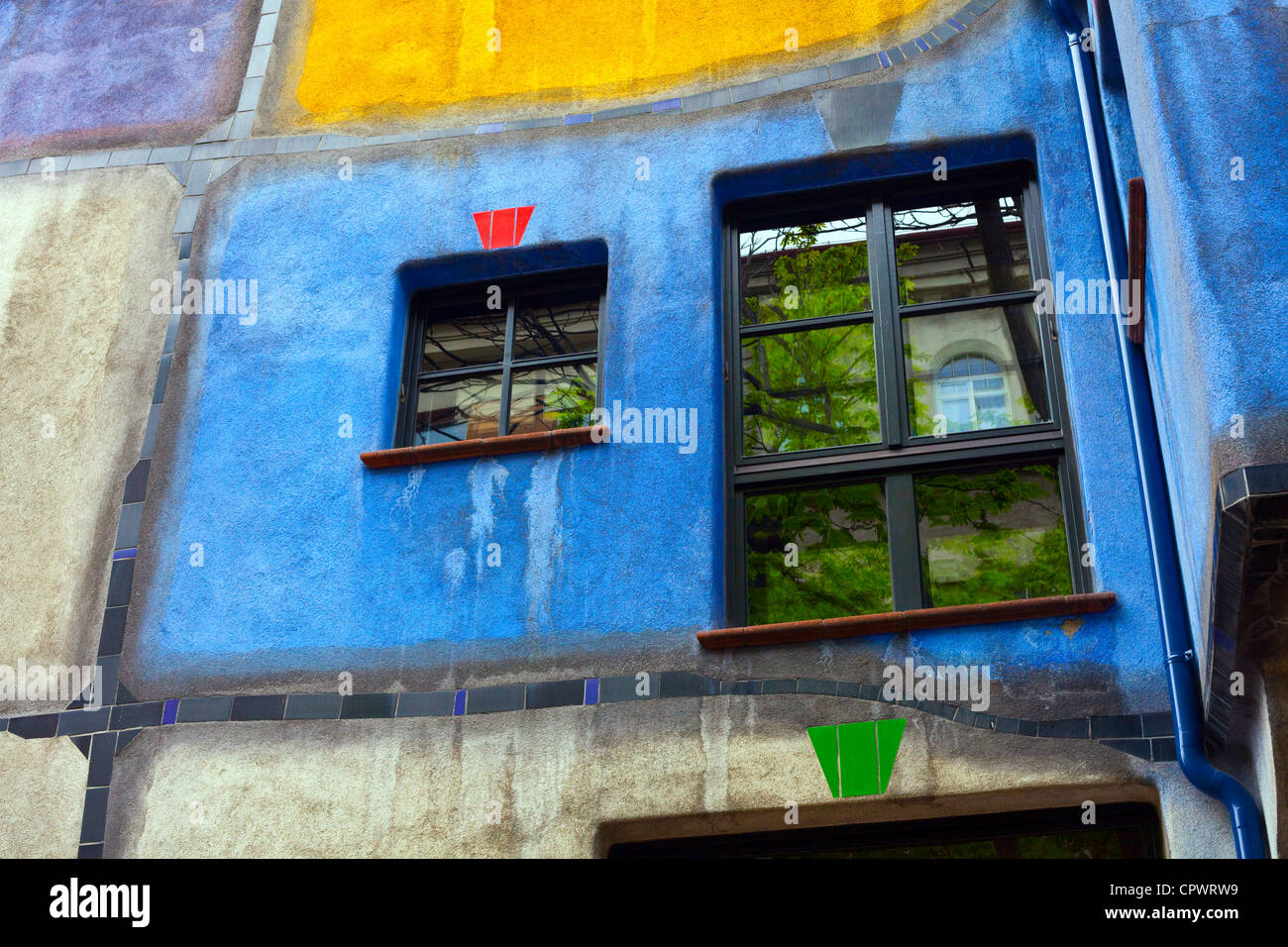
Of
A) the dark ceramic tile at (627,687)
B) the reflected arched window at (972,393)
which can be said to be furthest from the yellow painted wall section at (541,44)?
the dark ceramic tile at (627,687)

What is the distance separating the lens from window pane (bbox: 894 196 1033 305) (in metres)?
7.10

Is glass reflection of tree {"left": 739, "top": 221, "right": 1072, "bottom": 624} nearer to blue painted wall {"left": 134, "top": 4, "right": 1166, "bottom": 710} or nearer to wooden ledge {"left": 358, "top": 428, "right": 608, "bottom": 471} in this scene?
blue painted wall {"left": 134, "top": 4, "right": 1166, "bottom": 710}

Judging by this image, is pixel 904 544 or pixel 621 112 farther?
pixel 621 112

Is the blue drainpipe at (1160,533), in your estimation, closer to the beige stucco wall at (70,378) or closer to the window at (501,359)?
the window at (501,359)

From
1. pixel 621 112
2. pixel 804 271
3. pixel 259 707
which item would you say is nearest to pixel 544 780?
pixel 259 707

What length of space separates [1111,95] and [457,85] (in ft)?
12.4

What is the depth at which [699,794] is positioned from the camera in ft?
19.1

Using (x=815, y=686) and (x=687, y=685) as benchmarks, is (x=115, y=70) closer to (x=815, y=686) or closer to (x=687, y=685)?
(x=687, y=685)

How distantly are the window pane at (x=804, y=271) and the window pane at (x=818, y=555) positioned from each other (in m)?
1.07

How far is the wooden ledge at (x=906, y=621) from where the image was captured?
5844 mm

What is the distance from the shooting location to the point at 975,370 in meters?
6.82

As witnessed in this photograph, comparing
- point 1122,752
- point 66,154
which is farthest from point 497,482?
point 66,154

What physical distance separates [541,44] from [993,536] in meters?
4.08

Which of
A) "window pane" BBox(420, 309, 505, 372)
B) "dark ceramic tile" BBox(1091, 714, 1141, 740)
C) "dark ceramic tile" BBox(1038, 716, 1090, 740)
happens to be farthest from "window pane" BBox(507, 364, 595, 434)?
"dark ceramic tile" BBox(1091, 714, 1141, 740)
